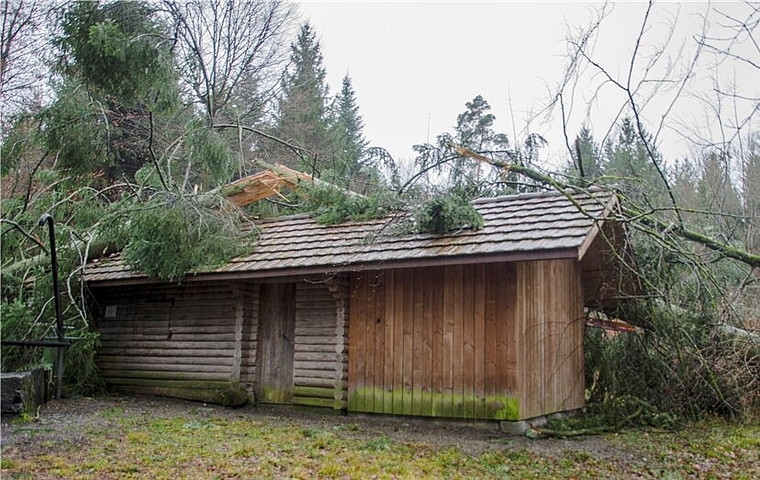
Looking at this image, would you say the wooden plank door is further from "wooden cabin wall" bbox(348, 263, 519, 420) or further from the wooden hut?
"wooden cabin wall" bbox(348, 263, 519, 420)

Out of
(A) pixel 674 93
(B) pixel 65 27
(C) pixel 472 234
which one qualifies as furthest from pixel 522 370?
(B) pixel 65 27

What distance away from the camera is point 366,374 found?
29.7ft

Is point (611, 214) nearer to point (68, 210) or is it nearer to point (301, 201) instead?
point (301, 201)

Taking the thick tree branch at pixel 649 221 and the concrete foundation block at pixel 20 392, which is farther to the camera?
the thick tree branch at pixel 649 221

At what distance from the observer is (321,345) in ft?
31.4

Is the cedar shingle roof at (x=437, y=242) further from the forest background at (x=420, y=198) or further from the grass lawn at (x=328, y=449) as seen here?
the grass lawn at (x=328, y=449)

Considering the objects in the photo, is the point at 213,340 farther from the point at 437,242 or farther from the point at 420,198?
the point at 437,242

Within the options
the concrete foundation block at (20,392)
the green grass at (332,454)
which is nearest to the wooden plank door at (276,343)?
the green grass at (332,454)

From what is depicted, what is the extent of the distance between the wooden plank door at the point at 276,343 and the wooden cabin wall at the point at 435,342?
4.34 ft

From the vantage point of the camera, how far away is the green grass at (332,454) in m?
5.55

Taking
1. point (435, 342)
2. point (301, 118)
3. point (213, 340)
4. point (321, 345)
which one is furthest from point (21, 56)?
point (435, 342)

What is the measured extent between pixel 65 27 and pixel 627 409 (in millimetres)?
9187

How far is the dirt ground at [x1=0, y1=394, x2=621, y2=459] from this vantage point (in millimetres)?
6840

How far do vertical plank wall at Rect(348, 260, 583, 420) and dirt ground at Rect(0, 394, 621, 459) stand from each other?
8.9 inches
